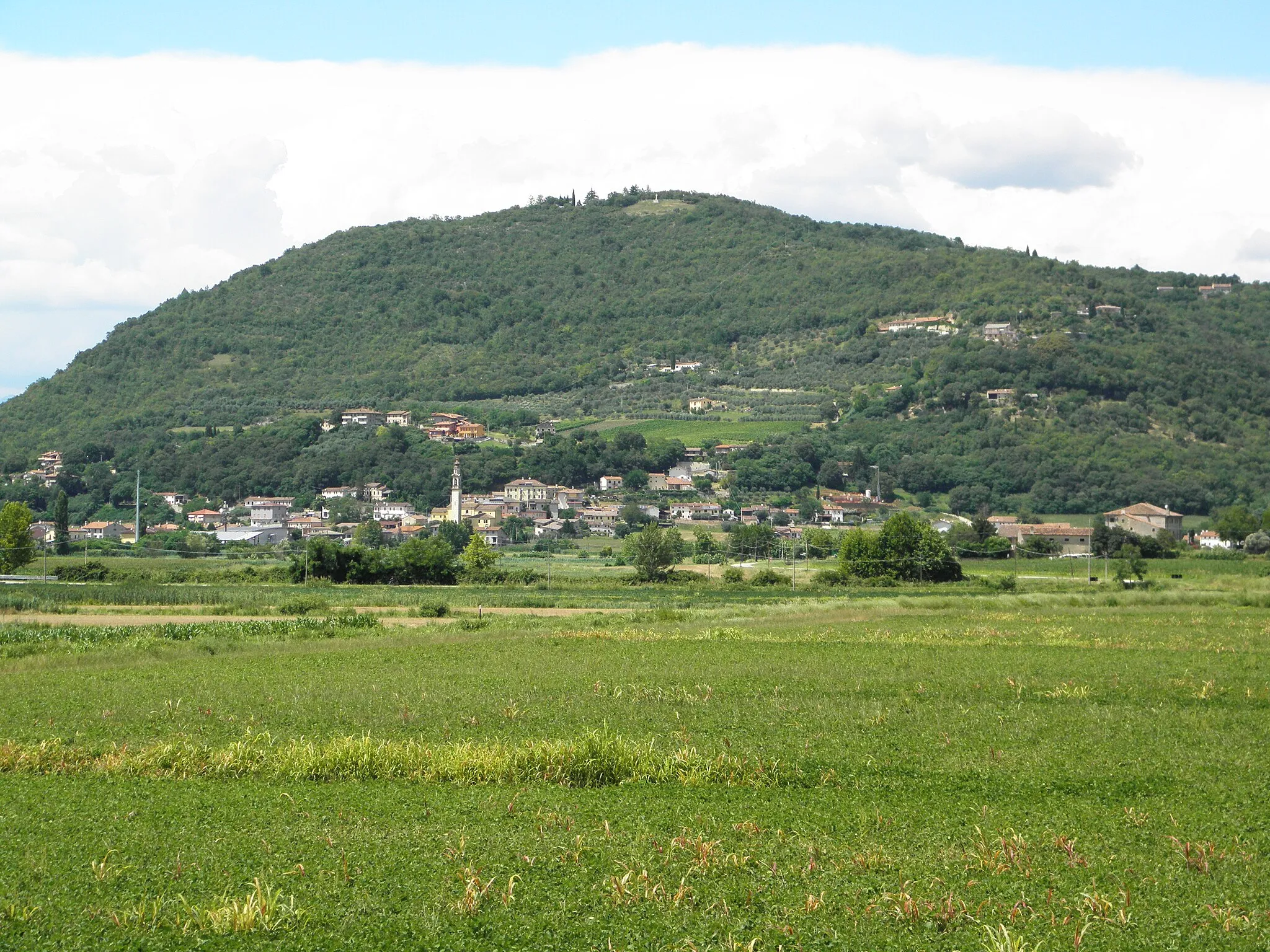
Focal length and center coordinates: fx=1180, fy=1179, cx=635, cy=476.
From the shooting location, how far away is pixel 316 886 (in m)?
11.5

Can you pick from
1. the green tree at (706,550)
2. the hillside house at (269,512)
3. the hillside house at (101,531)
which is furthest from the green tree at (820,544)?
the hillside house at (101,531)

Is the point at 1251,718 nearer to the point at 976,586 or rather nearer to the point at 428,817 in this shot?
the point at 428,817

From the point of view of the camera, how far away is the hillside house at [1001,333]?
15312cm

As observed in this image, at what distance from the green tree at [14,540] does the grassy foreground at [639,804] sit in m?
47.3

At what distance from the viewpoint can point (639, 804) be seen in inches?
571

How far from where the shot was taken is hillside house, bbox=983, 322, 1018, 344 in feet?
502

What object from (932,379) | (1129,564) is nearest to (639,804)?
(1129,564)

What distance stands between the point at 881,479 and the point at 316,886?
12018cm

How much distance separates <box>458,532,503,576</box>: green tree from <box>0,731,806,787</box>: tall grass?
51.4m

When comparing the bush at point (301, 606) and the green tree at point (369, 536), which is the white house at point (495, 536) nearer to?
the green tree at point (369, 536)

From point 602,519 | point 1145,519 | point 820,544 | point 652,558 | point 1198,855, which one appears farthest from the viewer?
point 602,519

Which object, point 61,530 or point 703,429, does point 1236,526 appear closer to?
point 703,429

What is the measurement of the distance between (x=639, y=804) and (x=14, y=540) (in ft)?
219

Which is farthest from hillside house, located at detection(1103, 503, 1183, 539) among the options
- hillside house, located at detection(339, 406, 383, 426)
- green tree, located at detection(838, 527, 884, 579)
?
hillside house, located at detection(339, 406, 383, 426)
